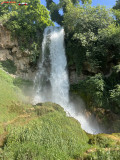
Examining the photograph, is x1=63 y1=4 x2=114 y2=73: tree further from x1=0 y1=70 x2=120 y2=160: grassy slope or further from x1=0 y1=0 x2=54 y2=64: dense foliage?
x1=0 y1=70 x2=120 y2=160: grassy slope

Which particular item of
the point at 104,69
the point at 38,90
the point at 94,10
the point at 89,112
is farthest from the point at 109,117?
the point at 94,10

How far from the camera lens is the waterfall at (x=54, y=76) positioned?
454 inches

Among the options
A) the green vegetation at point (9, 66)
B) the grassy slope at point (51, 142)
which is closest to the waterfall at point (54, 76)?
the green vegetation at point (9, 66)

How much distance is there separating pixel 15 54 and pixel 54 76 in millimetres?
4536

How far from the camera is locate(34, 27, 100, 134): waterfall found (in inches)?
454

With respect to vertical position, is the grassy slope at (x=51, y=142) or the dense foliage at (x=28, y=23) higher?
the dense foliage at (x=28, y=23)

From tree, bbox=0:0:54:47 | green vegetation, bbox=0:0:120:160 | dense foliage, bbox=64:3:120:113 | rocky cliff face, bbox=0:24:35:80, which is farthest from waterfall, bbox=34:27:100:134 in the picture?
tree, bbox=0:0:54:47

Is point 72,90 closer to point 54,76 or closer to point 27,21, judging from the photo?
point 54,76

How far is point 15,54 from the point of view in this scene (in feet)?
48.9

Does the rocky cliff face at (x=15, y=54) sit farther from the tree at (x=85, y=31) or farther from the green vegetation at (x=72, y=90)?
the tree at (x=85, y=31)

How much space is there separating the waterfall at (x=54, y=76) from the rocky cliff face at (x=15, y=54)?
41.7 inches

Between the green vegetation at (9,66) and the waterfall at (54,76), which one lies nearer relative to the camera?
the waterfall at (54,76)

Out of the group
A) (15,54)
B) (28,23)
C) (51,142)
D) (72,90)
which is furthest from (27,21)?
(51,142)

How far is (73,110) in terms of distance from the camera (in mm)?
11109
